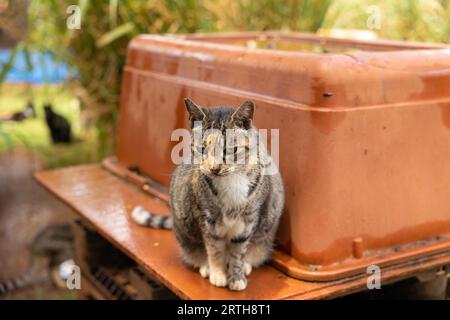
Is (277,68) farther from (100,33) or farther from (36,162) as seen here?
(36,162)

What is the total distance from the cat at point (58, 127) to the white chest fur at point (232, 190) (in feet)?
9.94

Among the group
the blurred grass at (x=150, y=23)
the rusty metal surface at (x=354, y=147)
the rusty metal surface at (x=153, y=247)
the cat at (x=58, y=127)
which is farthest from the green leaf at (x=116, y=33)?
the cat at (x=58, y=127)

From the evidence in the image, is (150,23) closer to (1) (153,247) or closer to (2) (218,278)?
(1) (153,247)

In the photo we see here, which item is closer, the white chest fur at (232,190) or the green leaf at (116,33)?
the white chest fur at (232,190)

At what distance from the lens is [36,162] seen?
4.28 metres

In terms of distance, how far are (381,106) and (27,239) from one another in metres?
2.49

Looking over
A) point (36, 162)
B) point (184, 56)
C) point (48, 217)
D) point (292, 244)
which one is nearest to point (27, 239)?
point (48, 217)

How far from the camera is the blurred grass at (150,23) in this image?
9.75 feet

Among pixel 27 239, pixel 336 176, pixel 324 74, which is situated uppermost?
pixel 324 74

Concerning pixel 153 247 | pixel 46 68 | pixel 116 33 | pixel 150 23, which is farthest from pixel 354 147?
pixel 46 68

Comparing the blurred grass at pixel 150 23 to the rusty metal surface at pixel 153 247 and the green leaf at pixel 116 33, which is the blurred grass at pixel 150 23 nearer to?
the green leaf at pixel 116 33

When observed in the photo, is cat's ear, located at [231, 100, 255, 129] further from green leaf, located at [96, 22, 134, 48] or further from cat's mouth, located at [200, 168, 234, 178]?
green leaf, located at [96, 22, 134, 48]

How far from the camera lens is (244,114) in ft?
4.82

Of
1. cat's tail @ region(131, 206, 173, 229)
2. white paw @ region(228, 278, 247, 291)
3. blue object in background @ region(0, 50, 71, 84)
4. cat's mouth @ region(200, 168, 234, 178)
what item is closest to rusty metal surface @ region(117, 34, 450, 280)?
white paw @ region(228, 278, 247, 291)
